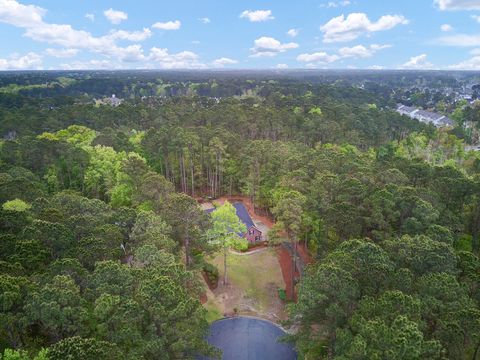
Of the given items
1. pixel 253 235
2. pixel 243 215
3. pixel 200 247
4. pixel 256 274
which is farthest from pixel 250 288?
pixel 243 215

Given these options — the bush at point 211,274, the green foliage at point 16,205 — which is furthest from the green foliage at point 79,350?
the green foliage at point 16,205

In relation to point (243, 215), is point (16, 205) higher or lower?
higher

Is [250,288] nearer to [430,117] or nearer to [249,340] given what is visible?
[249,340]

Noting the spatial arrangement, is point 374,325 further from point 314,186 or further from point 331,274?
point 314,186

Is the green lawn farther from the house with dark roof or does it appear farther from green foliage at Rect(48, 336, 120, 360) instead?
green foliage at Rect(48, 336, 120, 360)

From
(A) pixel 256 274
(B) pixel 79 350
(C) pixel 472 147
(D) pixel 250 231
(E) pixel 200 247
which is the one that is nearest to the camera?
(B) pixel 79 350

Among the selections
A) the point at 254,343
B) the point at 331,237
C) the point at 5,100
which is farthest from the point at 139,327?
the point at 5,100
